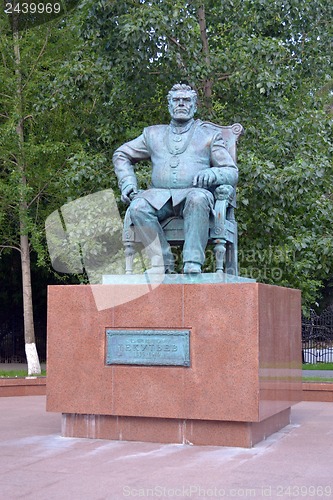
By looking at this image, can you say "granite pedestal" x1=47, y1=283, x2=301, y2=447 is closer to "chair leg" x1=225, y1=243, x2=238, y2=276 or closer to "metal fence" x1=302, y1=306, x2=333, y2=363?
"chair leg" x1=225, y1=243, x2=238, y2=276

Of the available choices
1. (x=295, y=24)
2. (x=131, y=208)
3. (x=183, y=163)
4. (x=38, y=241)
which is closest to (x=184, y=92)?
(x=183, y=163)

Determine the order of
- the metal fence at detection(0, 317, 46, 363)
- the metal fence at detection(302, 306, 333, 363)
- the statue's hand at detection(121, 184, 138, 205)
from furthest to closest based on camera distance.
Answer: the metal fence at detection(302, 306, 333, 363) < the metal fence at detection(0, 317, 46, 363) < the statue's hand at detection(121, 184, 138, 205)

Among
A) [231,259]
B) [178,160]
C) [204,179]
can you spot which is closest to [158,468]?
[231,259]

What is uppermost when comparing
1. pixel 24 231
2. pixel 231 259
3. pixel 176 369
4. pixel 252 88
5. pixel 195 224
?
pixel 252 88

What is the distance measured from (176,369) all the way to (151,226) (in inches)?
51.0

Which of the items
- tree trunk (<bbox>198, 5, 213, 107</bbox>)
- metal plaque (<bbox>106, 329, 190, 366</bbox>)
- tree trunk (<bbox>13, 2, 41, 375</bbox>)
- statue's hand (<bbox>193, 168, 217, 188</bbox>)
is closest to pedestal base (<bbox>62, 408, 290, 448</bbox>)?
metal plaque (<bbox>106, 329, 190, 366</bbox>)

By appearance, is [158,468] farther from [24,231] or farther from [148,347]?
[24,231]

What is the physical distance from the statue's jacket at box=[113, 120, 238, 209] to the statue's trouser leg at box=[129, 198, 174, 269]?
0.28 feet

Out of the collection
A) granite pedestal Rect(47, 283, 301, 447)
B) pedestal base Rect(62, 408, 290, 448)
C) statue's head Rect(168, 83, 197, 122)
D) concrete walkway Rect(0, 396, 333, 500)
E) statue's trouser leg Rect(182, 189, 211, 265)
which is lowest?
concrete walkway Rect(0, 396, 333, 500)

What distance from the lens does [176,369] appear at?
21.3 ft

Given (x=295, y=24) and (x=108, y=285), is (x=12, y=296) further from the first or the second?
(x=108, y=285)

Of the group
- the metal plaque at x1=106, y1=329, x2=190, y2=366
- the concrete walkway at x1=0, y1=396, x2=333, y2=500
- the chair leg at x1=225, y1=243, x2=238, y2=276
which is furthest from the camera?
the chair leg at x1=225, y1=243, x2=238, y2=276

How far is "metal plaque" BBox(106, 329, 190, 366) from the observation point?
6.48 metres

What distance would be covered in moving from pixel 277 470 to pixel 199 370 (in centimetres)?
121
